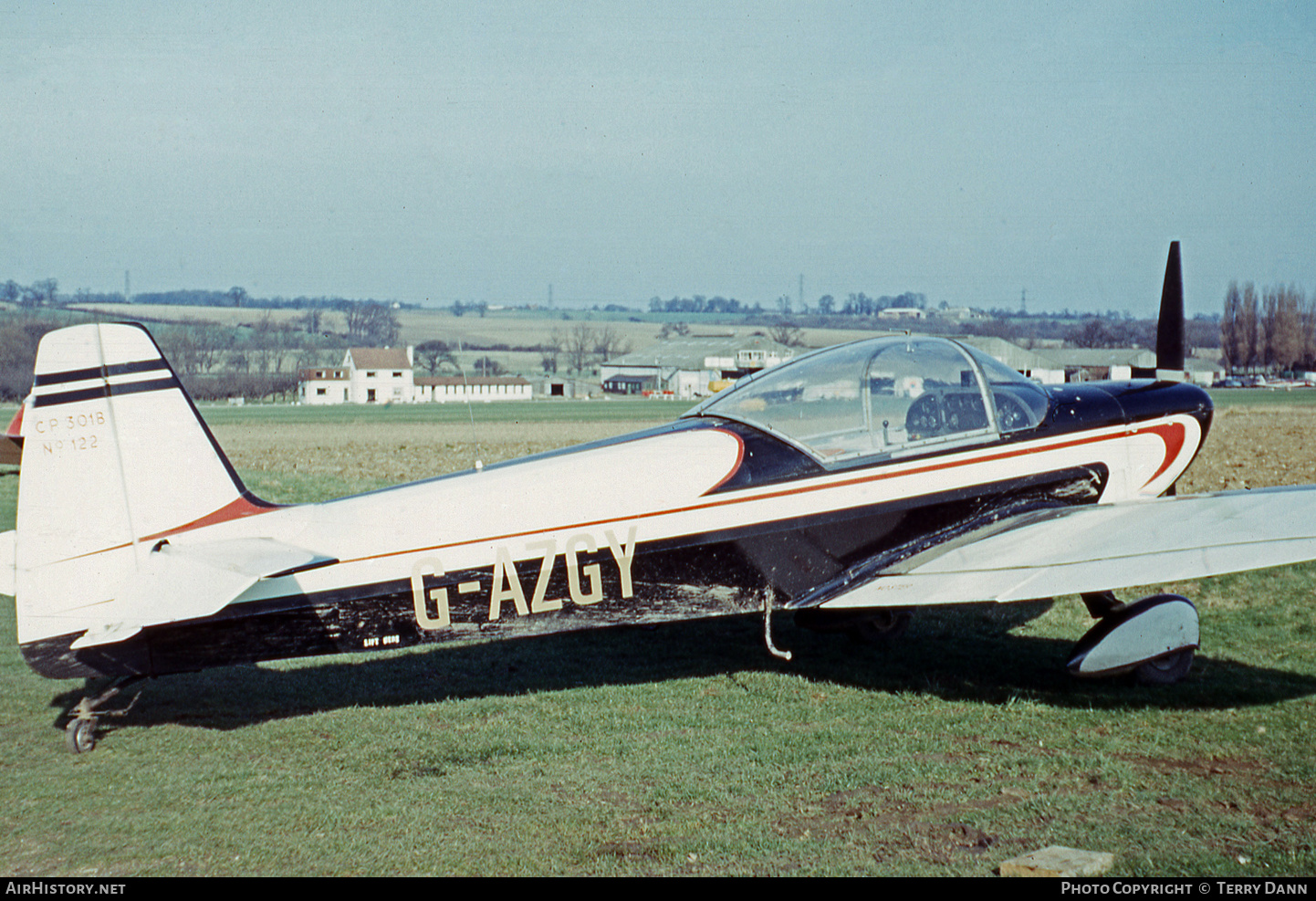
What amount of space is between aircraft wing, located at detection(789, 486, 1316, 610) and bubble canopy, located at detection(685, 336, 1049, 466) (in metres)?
0.63

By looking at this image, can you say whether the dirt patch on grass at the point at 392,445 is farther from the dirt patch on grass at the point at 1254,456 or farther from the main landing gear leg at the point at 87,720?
the main landing gear leg at the point at 87,720

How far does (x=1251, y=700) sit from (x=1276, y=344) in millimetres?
98195

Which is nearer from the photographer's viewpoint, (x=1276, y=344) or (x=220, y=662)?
(x=220, y=662)

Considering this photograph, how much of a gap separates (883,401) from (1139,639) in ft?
6.20

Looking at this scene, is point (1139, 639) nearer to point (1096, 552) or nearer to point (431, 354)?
point (1096, 552)

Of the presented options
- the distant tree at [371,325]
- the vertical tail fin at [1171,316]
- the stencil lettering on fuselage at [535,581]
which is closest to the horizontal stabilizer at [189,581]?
the stencil lettering on fuselage at [535,581]

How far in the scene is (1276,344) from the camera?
88562mm

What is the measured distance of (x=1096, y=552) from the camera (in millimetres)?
5324

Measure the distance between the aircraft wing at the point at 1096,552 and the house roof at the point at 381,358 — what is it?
122ft

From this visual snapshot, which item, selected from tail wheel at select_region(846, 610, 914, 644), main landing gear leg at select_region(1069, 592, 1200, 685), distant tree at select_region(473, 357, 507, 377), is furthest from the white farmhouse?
main landing gear leg at select_region(1069, 592, 1200, 685)

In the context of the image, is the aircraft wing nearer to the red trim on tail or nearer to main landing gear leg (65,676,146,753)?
the red trim on tail

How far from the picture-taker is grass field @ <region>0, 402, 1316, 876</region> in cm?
381
